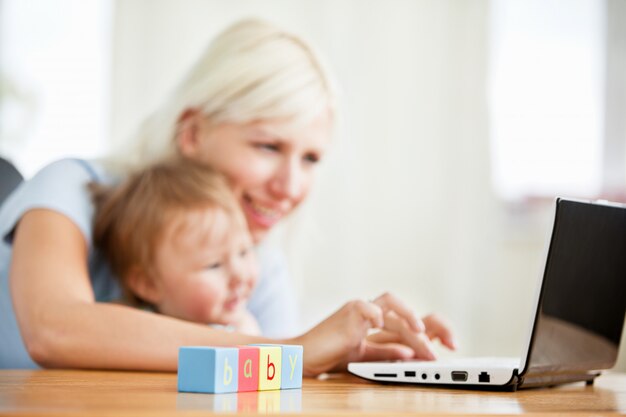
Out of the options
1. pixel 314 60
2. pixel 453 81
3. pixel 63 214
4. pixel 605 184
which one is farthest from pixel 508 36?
pixel 63 214

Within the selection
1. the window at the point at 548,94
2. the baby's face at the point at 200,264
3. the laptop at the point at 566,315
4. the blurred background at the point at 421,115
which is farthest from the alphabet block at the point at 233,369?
the window at the point at 548,94

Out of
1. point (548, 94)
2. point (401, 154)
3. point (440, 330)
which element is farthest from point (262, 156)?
point (548, 94)

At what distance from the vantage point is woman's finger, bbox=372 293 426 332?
3.97ft

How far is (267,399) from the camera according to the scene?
0.81 meters

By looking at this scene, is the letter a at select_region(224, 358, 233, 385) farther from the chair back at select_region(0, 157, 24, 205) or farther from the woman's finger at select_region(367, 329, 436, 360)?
the chair back at select_region(0, 157, 24, 205)

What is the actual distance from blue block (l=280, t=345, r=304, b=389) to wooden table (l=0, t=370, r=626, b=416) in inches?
0.6

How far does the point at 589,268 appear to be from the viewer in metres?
1.13

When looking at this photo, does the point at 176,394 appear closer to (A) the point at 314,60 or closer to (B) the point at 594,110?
(A) the point at 314,60

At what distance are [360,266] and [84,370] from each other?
2.98 metres

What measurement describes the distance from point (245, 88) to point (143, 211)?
A: 41 cm

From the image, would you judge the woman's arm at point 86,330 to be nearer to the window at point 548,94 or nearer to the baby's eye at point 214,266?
the baby's eye at point 214,266

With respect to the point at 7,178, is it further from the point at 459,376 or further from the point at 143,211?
the point at 459,376

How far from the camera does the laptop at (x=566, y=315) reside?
1.01m

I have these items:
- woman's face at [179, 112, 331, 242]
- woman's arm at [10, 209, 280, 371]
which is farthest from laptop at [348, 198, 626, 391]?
woman's face at [179, 112, 331, 242]
